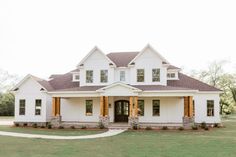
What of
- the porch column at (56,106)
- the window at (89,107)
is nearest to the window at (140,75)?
the window at (89,107)

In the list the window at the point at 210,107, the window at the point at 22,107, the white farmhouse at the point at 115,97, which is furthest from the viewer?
the window at the point at 22,107

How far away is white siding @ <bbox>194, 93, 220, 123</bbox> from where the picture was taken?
29.7 m

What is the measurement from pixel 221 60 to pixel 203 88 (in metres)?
25.3

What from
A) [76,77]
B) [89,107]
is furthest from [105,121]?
[76,77]

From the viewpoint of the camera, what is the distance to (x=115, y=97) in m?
30.2

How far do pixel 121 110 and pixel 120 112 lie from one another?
0.22m

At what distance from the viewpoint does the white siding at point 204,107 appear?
1168 inches

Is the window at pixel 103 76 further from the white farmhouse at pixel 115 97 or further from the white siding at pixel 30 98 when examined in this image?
the white siding at pixel 30 98

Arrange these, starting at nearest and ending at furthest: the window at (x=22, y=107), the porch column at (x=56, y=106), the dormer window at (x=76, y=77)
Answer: the porch column at (x=56, y=106)
the window at (x=22, y=107)
the dormer window at (x=76, y=77)

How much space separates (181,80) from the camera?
30.8 meters

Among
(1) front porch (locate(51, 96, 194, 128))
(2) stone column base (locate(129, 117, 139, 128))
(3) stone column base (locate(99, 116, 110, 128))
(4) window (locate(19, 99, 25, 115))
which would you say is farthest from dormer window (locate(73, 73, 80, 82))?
(2) stone column base (locate(129, 117, 139, 128))

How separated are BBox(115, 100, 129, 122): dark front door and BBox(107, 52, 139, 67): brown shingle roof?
12.2ft

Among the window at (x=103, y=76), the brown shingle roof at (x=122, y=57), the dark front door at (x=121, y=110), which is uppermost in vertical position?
the brown shingle roof at (x=122, y=57)

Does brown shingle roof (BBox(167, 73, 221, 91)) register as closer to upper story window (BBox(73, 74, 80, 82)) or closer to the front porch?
the front porch
